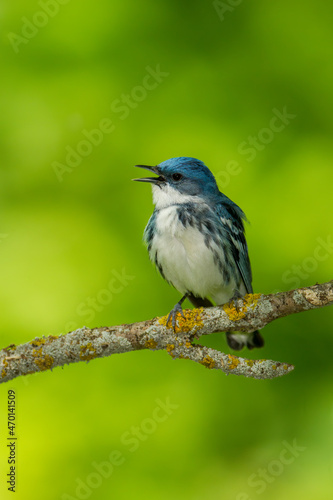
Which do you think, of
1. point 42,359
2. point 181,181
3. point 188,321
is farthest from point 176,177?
point 42,359

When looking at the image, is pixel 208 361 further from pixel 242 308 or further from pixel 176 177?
pixel 176 177

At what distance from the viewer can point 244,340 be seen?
166 inches

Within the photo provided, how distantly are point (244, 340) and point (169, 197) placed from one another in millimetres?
1102

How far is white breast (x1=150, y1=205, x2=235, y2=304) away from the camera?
3787 millimetres

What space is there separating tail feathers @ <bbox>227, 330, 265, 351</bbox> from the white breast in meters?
0.39

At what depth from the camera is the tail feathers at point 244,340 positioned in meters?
4.10

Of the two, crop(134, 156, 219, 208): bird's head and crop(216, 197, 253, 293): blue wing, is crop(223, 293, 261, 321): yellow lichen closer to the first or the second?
crop(216, 197, 253, 293): blue wing

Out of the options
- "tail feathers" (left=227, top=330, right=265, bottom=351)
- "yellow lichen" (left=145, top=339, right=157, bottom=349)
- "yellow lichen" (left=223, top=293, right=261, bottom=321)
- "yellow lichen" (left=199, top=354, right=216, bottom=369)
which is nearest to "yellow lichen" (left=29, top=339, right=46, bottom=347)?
"yellow lichen" (left=145, top=339, right=157, bottom=349)

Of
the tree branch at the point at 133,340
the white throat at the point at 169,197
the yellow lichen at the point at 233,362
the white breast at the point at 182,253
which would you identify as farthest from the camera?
the white throat at the point at 169,197

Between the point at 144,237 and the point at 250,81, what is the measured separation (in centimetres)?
135

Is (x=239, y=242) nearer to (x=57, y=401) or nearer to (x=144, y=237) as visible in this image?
(x=144, y=237)

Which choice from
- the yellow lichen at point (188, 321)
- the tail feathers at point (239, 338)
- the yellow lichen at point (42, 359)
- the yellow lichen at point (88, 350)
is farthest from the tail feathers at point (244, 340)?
the yellow lichen at point (42, 359)

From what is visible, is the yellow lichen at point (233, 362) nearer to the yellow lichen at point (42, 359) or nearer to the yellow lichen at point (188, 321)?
the yellow lichen at point (188, 321)

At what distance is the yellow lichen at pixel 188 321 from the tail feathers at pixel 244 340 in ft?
3.10
